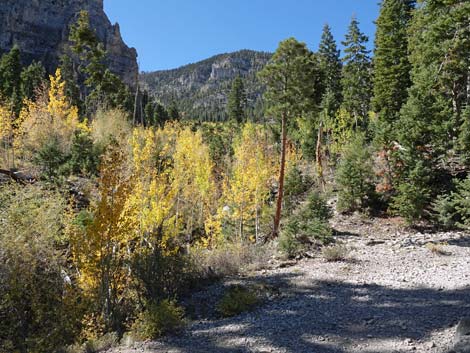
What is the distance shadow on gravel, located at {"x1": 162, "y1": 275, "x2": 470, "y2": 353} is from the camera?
5.92 metres

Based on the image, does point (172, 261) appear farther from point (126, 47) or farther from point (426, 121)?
point (126, 47)

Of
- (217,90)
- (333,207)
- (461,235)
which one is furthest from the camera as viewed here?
(217,90)

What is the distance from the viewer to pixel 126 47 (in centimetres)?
11500

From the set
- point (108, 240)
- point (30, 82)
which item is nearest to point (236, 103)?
point (30, 82)

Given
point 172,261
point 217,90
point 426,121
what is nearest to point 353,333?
point 172,261

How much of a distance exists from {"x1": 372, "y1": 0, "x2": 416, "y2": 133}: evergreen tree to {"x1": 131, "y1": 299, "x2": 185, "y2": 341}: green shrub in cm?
2464

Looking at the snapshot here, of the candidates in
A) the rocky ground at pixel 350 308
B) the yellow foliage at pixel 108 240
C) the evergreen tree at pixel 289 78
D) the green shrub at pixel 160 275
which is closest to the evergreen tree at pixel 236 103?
the evergreen tree at pixel 289 78

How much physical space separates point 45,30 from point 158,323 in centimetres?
11312

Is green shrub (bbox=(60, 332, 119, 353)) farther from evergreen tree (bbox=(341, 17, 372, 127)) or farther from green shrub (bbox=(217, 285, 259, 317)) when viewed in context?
evergreen tree (bbox=(341, 17, 372, 127))

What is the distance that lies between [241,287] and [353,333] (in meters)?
3.34

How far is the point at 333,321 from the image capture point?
664cm

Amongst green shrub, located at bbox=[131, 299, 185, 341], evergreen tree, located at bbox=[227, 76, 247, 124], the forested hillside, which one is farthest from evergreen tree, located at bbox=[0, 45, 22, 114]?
green shrub, located at bbox=[131, 299, 185, 341]

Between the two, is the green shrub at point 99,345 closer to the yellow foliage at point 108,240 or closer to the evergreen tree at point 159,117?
the yellow foliage at point 108,240

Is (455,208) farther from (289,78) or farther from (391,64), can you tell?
(391,64)
